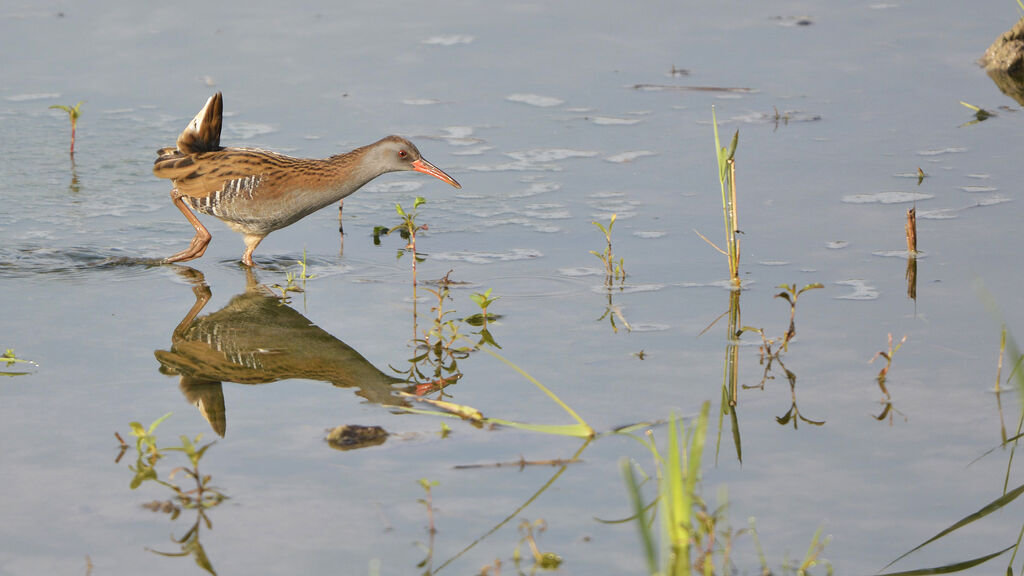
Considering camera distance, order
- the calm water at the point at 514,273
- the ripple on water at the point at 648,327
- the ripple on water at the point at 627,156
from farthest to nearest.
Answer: the ripple on water at the point at 627,156 < the ripple on water at the point at 648,327 < the calm water at the point at 514,273

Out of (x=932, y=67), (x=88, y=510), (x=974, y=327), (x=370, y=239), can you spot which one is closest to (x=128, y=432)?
(x=88, y=510)

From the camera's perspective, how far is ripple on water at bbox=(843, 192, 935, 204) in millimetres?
7562

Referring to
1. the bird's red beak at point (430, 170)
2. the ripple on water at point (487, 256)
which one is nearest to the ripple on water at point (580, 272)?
the ripple on water at point (487, 256)

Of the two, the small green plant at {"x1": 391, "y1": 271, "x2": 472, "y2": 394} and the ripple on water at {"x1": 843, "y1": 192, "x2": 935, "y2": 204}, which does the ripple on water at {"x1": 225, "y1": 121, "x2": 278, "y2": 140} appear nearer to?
the small green plant at {"x1": 391, "y1": 271, "x2": 472, "y2": 394}

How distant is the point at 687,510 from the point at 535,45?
791 cm

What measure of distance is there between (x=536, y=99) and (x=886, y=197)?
117 inches

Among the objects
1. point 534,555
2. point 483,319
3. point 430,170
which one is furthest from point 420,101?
point 534,555

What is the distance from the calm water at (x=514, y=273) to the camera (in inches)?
167

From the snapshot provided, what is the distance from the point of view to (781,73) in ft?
33.1

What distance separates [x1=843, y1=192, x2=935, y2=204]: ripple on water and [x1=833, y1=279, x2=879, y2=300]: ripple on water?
1305mm

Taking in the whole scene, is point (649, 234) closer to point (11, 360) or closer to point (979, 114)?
point (979, 114)

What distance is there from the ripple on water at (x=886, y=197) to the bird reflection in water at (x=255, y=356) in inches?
131

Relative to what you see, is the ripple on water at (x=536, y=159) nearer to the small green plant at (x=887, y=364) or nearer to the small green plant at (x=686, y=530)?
the small green plant at (x=887, y=364)

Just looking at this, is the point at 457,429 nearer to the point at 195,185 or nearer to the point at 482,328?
the point at 482,328
